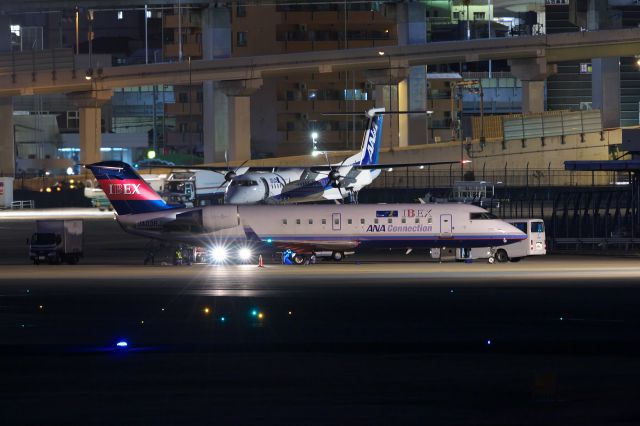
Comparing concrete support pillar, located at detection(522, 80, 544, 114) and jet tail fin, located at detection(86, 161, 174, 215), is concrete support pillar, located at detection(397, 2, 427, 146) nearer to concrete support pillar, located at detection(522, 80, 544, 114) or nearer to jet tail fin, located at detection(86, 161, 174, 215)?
concrete support pillar, located at detection(522, 80, 544, 114)

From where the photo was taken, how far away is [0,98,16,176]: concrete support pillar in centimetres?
12281

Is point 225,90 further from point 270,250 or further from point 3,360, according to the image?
point 3,360

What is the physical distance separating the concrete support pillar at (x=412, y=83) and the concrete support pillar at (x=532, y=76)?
9417 mm

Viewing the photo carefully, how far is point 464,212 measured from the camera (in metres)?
53.5

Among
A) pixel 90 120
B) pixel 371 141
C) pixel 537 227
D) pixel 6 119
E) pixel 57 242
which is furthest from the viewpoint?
pixel 6 119

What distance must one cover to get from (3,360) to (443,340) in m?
9.89

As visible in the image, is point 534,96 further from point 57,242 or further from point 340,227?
point 57,242

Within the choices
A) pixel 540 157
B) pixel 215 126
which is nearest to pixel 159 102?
pixel 215 126

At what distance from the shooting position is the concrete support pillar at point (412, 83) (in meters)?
116

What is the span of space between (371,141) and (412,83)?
105 ft

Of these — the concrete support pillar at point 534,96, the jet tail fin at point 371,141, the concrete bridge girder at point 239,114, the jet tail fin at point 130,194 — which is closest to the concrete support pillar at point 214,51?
the concrete bridge girder at point 239,114

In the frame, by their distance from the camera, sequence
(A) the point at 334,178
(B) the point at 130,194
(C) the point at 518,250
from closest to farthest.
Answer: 1. (C) the point at 518,250
2. (B) the point at 130,194
3. (A) the point at 334,178

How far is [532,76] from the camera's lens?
11194 centimetres

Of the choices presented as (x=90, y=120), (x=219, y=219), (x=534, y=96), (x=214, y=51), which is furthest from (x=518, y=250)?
(x=90, y=120)
